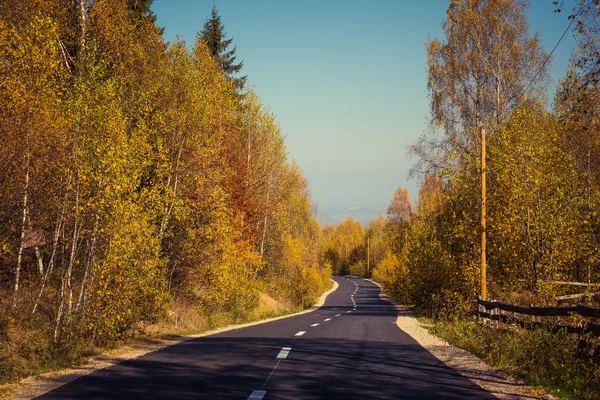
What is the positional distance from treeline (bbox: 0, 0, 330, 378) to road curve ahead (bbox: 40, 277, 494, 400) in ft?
9.52

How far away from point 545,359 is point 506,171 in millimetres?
10069

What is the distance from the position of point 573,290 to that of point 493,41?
15585 mm

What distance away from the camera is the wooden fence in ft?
39.4

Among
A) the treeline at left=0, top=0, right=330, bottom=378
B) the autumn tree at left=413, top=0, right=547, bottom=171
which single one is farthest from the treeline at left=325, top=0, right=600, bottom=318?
the treeline at left=0, top=0, right=330, bottom=378

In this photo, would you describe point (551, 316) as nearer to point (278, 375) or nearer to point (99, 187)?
point (278, 375)

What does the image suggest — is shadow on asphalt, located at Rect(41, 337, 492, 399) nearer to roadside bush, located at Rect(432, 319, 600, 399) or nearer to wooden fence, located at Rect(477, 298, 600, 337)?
roadside bush, located at Rect(432, 319, 600, 399)

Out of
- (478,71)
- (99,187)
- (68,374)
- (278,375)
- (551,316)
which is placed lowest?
(68,374)

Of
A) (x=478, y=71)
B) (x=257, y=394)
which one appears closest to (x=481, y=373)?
→ (x=257, y=394)

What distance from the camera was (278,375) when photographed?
414 inches

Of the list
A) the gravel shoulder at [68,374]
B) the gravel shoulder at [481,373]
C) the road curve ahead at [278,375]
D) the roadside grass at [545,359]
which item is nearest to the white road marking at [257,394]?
A: the road curve ahead at [278,375]

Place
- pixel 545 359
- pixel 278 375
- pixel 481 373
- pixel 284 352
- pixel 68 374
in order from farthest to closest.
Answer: pixel 284 352 < pixel 545 359 < pixel 481 373 < pixel 68 374 < pixel 278 375

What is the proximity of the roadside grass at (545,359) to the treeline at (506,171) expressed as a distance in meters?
4.00

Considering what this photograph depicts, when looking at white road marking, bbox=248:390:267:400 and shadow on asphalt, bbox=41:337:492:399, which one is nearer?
white road marking, bbox=248:390:267:400

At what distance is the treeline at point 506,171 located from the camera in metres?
20.2
